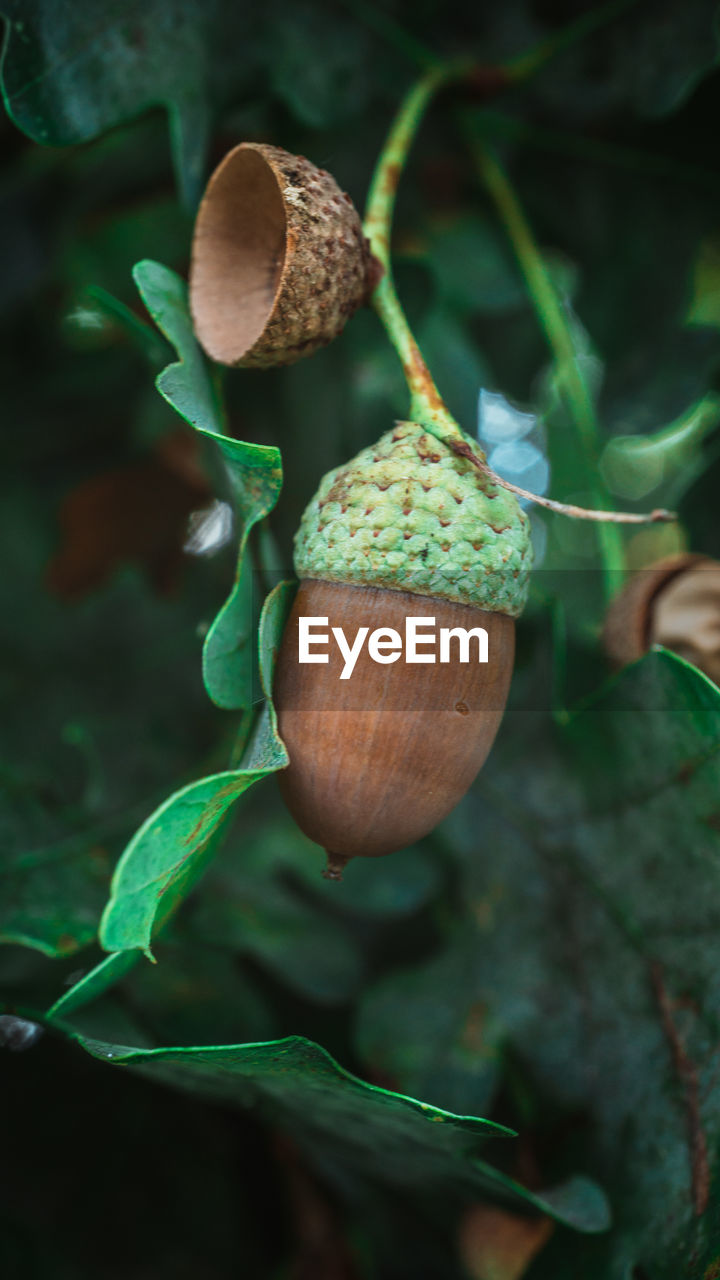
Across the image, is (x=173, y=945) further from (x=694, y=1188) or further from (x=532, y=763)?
(x=694, y=1188)

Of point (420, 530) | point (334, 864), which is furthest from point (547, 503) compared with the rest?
point (334, 864)

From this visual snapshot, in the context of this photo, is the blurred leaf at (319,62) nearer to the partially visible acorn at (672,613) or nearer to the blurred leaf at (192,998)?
the partially visible acorn at (672,613)

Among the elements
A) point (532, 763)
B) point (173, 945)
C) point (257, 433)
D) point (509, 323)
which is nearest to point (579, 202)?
point (509, 323)

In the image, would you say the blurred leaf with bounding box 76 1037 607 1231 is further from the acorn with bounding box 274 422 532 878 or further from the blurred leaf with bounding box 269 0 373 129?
the blurred leaf with bounding box 269 0 373 129

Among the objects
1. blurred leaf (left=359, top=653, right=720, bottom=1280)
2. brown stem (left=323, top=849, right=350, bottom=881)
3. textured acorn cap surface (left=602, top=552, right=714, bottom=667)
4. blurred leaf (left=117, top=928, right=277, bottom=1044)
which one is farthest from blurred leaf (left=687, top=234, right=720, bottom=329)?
blurred leaf (left=117, top=928, right=277, bottom=1044)

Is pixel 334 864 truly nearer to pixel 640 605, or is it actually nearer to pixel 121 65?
pixel 640 605
